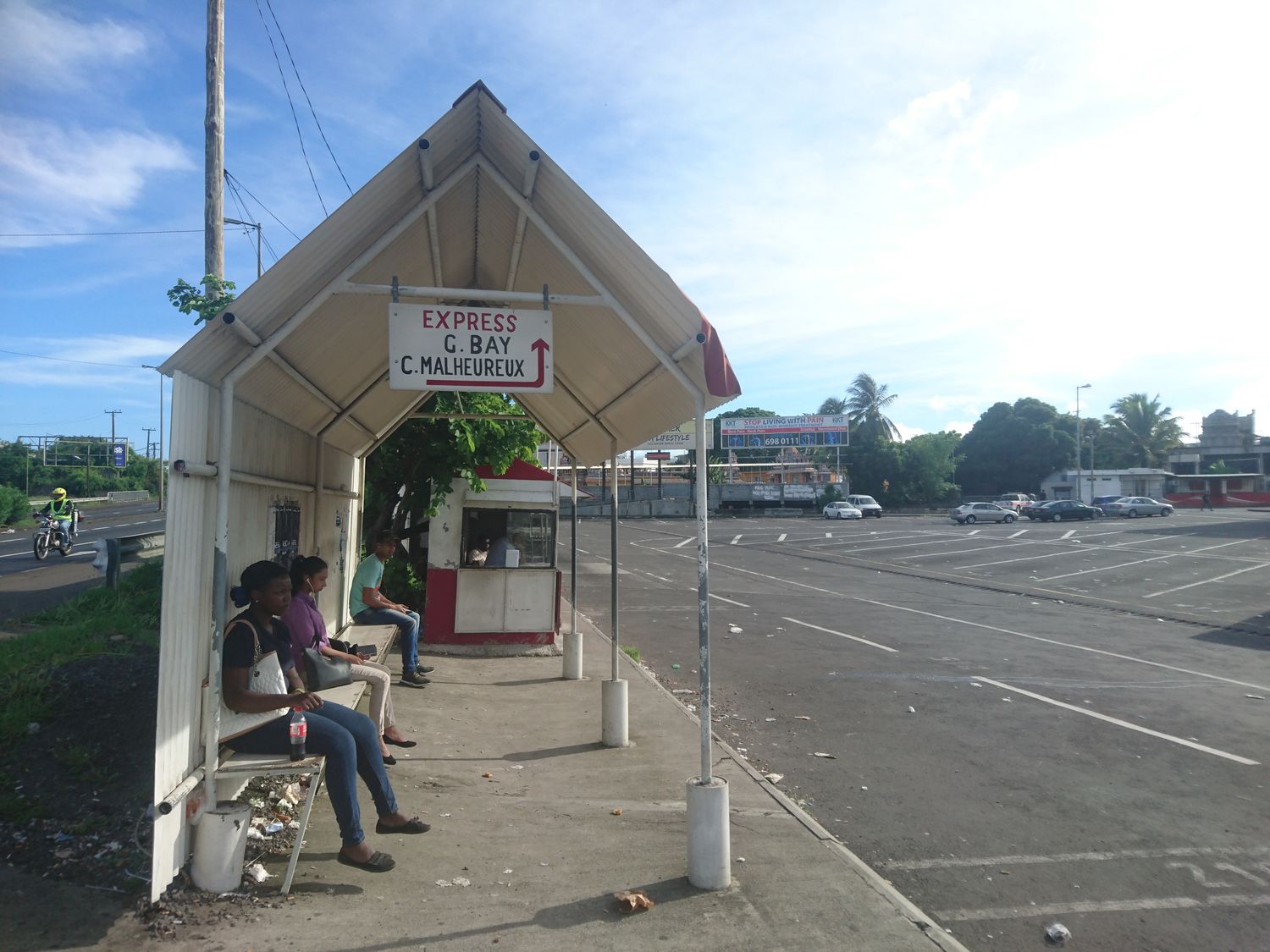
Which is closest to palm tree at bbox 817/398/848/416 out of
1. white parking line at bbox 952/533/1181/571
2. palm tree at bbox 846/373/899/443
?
palm tree at bbox 846/373/899/443

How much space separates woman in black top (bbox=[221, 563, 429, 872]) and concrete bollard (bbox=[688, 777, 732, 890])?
1.53m

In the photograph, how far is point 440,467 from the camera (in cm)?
1059

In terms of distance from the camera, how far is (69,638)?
7.13 meters

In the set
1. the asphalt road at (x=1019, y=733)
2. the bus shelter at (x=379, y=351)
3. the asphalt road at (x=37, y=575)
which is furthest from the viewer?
the asphalt road at (x=37, y=575)

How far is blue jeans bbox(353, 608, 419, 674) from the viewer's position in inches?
328

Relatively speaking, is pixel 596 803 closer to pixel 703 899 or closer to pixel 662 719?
pixel 703 899

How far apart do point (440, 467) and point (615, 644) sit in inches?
155

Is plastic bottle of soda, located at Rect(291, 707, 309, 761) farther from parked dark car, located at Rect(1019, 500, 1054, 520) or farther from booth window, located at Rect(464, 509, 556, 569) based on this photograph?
parked dark car, located at Rect(1019, 500, 1054, 520)

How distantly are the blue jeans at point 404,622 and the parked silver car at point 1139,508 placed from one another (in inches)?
2192

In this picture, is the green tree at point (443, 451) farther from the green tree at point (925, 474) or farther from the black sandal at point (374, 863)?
the green tree at point (925, 474)

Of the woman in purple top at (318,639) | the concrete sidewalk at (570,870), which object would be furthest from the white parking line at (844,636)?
the woman in purple top at (318,639)

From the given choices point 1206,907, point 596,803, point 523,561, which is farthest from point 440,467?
point 1206,907

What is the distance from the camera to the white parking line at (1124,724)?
23.9ft

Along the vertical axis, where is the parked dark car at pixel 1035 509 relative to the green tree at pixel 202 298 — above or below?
below
